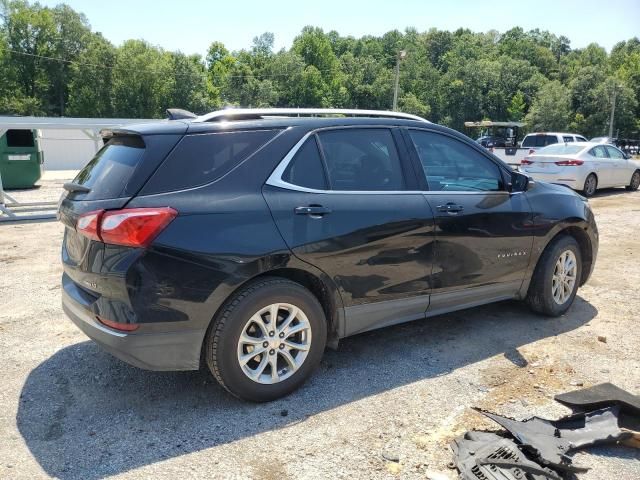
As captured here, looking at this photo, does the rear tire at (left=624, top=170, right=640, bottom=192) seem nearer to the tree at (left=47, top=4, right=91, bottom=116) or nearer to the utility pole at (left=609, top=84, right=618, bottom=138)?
the utility pole at (left=609, top=84, right=618, bottom=138)

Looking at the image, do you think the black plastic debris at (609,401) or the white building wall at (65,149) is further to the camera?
the white building wall at (65,149)

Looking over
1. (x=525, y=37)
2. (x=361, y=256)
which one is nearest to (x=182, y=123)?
(x=361, y=256)

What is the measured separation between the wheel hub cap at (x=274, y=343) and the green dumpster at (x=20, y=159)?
14.8m

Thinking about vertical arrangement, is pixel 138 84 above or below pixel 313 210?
above

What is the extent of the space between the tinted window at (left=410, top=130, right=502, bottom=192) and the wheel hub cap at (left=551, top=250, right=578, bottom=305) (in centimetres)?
106

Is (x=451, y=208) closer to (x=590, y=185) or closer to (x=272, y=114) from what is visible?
(x=272, y=114)

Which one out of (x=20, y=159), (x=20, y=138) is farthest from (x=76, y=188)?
(x=20, y=159)

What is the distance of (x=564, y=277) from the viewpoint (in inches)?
194

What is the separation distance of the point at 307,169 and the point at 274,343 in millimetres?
1158

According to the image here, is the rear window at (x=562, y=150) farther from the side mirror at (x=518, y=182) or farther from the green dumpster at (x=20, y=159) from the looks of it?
the green dumpster at (x=20, y=159)

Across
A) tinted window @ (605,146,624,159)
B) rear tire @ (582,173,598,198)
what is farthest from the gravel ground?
tinted window @ (605,146,624,159)

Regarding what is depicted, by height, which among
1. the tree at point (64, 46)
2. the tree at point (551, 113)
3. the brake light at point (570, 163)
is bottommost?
the brake light at point (570, 163)

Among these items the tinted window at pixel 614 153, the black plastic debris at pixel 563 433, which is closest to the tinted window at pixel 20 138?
the black plastic debris at pixel 563 433

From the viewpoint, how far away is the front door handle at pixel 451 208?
397cm
